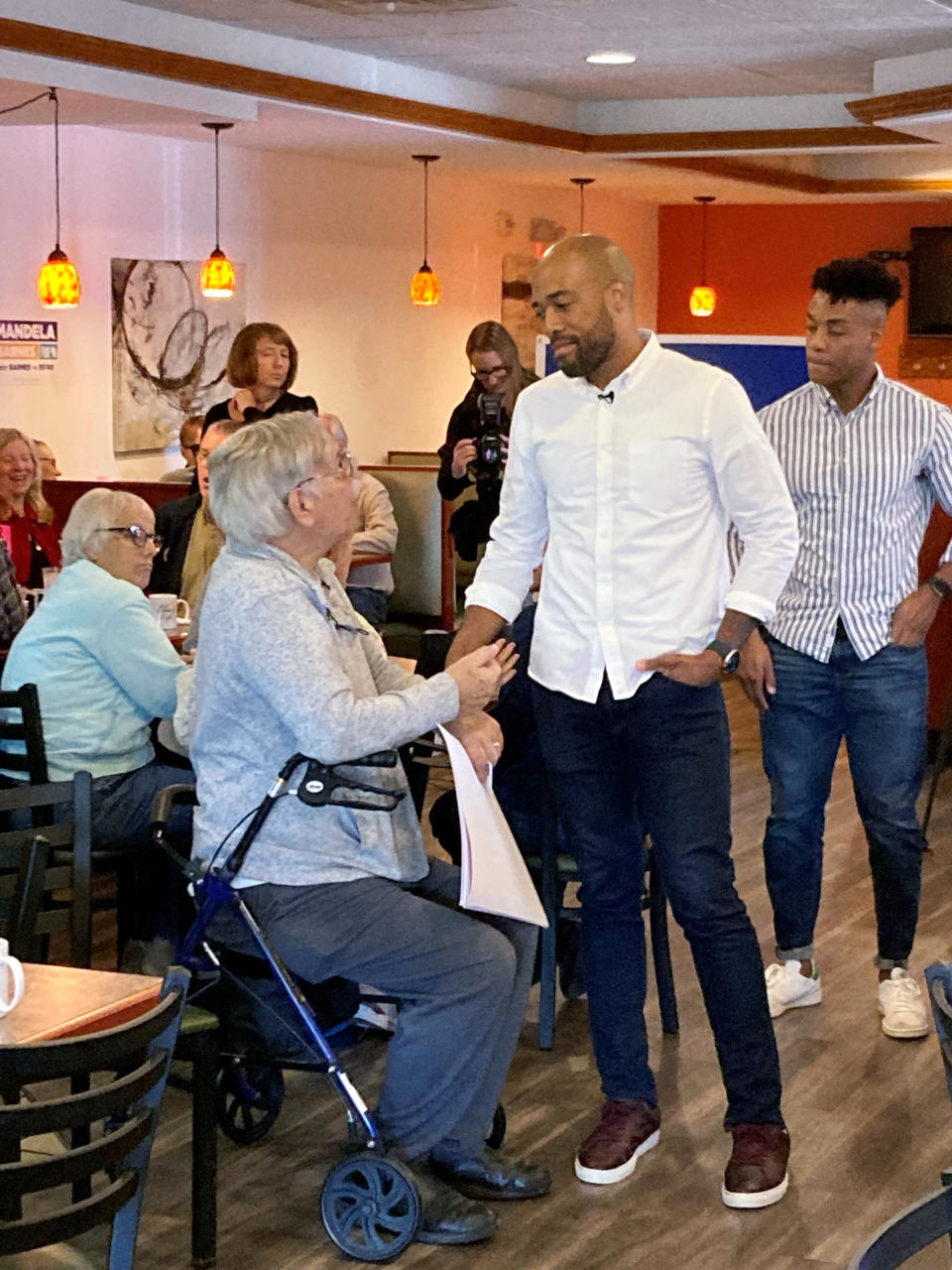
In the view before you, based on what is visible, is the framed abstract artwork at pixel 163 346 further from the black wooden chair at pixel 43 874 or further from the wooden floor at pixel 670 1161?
the black wooden chair at pixel 43 874

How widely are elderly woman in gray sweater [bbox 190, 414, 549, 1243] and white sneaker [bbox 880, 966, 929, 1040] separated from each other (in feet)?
4.46

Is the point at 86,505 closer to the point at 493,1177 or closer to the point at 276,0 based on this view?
the point at 493,1177

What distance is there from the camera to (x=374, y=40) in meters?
7.74

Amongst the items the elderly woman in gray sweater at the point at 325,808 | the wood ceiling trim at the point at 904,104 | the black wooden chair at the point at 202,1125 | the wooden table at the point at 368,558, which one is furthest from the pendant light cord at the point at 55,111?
the black wooden chair at the point at 202,1125

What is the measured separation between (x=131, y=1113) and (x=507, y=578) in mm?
1552

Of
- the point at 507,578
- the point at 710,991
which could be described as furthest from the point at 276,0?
the point at 710,991

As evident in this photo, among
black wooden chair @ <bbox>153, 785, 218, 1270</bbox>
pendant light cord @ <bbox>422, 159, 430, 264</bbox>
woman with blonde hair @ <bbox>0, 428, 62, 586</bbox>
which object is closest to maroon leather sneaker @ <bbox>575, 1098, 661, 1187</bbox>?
black wooden chair @ <bbox>153, 785, 218, 1270</bbox>

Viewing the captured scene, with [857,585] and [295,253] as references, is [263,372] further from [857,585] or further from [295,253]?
[295,253]

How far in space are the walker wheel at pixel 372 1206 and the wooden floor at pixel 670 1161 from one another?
0.05 metres

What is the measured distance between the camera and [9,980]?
2.40 metres

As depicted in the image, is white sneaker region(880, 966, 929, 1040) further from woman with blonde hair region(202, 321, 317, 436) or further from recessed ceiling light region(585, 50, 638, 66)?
recessed ceiling light region(585, 50, 638, 66)

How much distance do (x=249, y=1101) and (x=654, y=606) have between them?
132 centimetres

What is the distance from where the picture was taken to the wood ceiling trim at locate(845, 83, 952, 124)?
25.6 feet

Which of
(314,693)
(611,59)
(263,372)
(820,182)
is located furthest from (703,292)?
(314,693)
